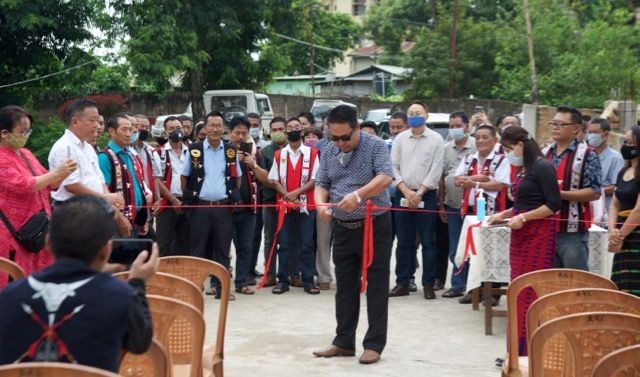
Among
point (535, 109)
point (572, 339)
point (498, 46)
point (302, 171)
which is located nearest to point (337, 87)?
point (498, 46)

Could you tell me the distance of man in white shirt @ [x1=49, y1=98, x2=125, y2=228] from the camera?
24.2 ft

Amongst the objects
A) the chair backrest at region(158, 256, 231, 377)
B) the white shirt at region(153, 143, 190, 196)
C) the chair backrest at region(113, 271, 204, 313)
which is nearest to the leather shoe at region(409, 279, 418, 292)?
the white shirt at region(153, 143, 190, 196)

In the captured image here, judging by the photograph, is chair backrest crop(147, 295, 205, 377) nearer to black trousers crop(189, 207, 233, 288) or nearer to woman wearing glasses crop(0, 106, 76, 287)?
woman wearing glasses crop(0, 106, 76, 287)

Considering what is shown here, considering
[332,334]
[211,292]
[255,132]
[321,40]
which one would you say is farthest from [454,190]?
[321,40]

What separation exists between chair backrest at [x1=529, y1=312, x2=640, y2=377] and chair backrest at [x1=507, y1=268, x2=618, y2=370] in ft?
3.65

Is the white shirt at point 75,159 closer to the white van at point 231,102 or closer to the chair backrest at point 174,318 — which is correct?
the chair backrest at point 174,318

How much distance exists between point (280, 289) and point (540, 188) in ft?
13.6

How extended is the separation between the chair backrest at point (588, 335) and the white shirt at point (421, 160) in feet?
18.9

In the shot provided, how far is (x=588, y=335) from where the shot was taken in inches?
174

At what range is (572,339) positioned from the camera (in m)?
4.44

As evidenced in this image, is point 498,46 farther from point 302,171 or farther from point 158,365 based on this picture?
point 158,365

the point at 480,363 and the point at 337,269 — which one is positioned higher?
the point at 337,269

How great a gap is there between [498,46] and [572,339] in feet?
131

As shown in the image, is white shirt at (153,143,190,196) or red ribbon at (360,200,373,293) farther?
white shirt at (153,143,190,196)
